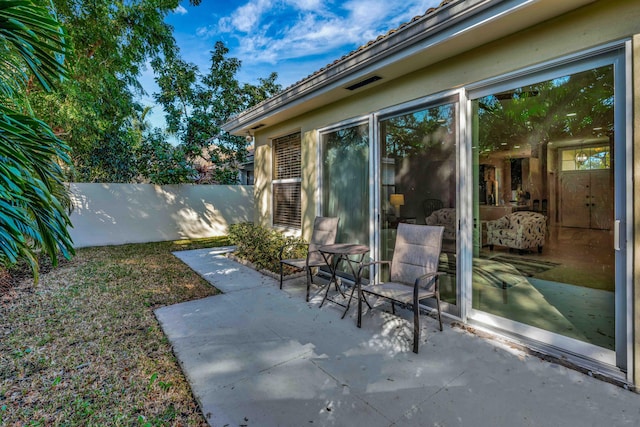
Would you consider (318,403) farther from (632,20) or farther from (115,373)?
(632,20)

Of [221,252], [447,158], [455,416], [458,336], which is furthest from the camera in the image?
[221,252]

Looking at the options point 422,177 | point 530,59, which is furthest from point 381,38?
point 422,177

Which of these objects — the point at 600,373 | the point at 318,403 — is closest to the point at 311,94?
the point at 318,403

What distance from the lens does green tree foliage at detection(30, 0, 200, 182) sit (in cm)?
584

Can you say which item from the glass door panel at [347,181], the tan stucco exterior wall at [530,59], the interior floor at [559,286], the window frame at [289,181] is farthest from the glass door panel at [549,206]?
the window frame at [289,181]

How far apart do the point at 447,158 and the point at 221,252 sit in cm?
599

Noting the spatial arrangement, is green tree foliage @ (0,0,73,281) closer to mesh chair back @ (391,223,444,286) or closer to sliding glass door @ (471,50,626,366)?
mesh chair back @ (391,223,444,286)

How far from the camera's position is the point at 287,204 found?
669 cm

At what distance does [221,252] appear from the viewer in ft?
25.0

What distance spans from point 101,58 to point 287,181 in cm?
468

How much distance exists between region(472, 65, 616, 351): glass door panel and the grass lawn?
3.21 meters

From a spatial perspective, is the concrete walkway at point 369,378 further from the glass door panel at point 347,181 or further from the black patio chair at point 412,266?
the glass door panel at point 347,181

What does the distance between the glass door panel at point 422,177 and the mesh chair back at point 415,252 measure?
10.1 inches

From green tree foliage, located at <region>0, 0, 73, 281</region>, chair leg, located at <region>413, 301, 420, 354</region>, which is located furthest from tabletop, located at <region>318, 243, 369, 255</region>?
green tree foliage, located at <region>0, 0, 73, 281</region>
